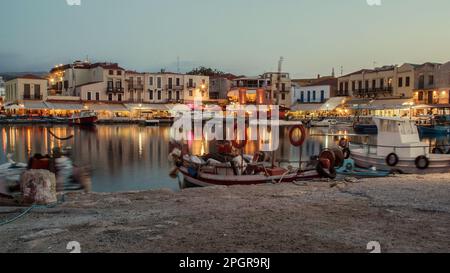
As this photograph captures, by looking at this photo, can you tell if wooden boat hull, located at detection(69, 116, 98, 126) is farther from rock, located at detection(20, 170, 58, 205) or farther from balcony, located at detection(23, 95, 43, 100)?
rock, located at detection(20, 170, 58, 205)

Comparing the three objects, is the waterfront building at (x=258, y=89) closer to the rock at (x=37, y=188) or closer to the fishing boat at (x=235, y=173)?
the fishing boat at (x=235, y=173)

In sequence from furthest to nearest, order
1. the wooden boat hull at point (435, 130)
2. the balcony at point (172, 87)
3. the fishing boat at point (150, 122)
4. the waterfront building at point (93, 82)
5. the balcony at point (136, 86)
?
the balcony at point (172, 87) < the balcony at point (136, 86) < the waterfront building at point (93, 82) < the fishing boat at point (150, 122) < the wooden boat hull at point (435, 130)

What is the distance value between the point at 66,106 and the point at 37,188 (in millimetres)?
60514

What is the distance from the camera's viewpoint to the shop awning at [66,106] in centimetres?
6450

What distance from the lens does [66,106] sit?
214 ft

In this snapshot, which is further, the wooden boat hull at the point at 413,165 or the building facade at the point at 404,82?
Result: the building facade at the point at 404,82

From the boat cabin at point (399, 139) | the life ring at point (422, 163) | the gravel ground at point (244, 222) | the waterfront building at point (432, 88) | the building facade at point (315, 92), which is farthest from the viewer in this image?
the building facade at point (315, 92)

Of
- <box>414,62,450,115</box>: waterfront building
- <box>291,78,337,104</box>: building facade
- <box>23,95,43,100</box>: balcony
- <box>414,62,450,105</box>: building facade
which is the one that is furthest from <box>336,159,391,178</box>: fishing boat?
<box>23,95,43,100</box>: balcony

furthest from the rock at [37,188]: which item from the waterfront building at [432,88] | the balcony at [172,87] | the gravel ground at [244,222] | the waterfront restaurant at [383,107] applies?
the balcony at [172,87]

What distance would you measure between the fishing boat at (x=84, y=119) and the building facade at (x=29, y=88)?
7868 millimetres

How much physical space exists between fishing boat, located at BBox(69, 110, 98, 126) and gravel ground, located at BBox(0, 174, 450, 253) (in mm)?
54083

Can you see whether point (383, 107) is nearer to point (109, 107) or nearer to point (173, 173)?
point (109, 107)

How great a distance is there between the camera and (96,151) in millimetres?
32219

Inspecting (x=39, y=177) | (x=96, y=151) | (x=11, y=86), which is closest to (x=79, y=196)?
(x=39, y=177)
